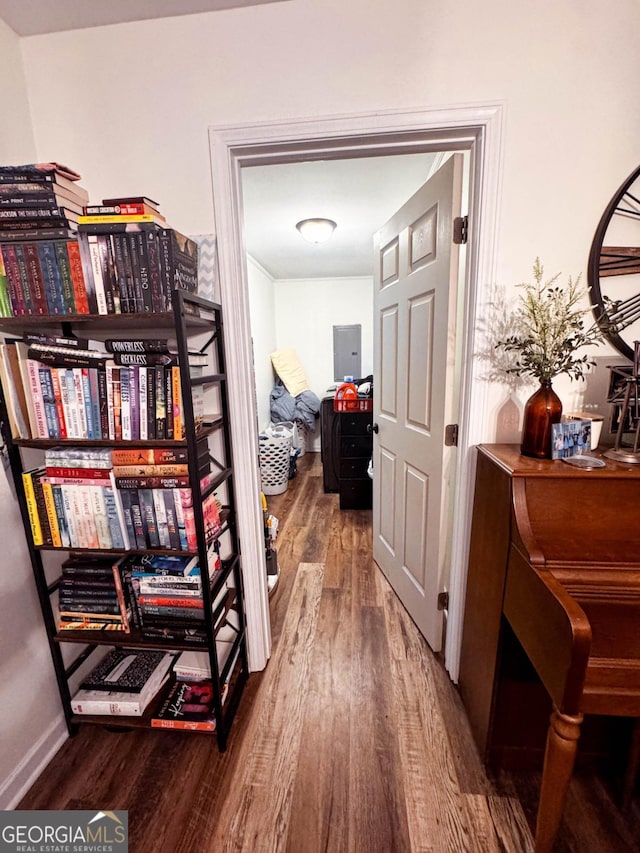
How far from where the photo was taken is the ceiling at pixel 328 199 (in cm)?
181

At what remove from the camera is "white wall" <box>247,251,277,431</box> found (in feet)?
11.5

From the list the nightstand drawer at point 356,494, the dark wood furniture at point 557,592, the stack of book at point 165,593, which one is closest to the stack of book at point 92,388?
the stack of book at point 165,593

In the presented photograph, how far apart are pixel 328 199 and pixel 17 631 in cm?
259

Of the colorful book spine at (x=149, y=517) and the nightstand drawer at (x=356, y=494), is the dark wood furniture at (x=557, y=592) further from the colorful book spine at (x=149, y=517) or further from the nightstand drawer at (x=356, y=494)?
the nightstand drawer at (x=356, y=494)

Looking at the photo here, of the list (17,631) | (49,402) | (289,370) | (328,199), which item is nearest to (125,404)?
(49,402)

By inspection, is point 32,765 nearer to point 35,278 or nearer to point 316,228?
point 35,278

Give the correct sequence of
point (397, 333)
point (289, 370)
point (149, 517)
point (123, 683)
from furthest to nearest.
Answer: point (289, 370) → point (397, 333) → point (123, 683) → point (149, 517)

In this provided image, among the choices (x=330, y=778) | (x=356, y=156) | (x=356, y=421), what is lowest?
(x=330, y=778)

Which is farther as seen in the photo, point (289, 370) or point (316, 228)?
point (289, 370)

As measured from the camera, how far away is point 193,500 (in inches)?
39.9

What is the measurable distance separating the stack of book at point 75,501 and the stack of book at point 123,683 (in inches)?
24.1

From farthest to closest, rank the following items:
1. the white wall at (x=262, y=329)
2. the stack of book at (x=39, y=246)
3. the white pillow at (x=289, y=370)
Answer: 1. the white pillow at (x=289, y=370)
2. the white wall at (x=262, y=329)
3. the stack of book at (x=39, y=246)

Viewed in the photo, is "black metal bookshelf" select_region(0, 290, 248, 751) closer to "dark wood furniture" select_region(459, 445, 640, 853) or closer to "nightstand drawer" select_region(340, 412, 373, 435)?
"dark wood furniture" select_region(459, 445, 640, 853)

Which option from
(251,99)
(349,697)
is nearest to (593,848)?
(349,697)
